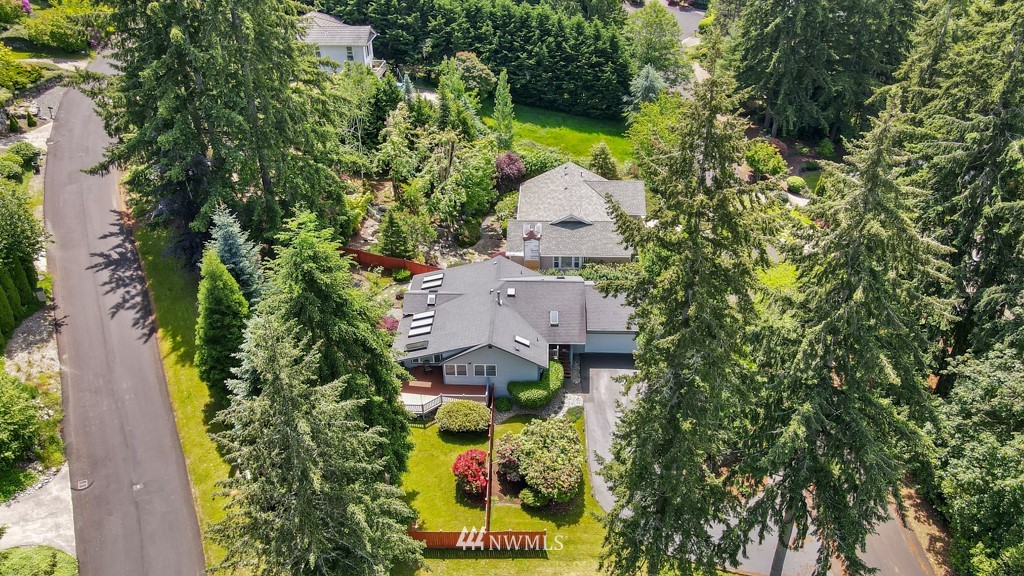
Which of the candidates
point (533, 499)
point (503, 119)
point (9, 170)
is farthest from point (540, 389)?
point (9, 170)

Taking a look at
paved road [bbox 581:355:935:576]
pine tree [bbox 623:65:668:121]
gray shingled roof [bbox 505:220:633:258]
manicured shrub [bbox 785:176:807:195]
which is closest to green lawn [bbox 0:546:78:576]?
paved road [bbox 581:355:935:576]

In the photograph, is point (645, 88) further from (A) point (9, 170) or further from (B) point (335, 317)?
(A) point (9, 170)

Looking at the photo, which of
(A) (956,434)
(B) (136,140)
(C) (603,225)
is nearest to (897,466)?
(A) (956,434)

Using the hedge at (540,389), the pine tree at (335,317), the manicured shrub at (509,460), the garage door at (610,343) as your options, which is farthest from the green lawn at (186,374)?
the garage door at (610,343)

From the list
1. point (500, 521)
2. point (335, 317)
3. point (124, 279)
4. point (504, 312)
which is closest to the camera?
point (335, 317)

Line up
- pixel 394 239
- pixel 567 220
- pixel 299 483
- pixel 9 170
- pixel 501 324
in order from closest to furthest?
pixel 299 483 < pixel 501 324 < pixel 9 170 < pixel 394 239 < pixel 567 220

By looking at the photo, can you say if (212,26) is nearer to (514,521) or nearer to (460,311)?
(460,311)
